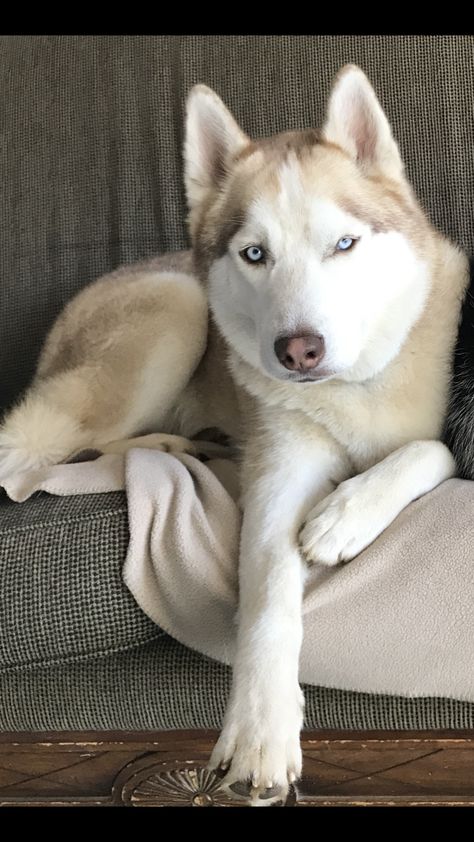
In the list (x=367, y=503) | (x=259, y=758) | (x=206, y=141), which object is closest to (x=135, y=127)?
(x=206, y=141)

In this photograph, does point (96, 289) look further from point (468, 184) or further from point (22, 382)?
point (468, 184)

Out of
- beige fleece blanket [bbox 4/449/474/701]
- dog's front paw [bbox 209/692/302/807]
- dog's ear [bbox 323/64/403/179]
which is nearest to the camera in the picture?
dog's front paw [bbox 209/692/302/807]

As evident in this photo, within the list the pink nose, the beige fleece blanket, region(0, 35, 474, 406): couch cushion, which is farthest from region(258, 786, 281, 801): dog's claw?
region(0, 35, 474, 406): couch cushion

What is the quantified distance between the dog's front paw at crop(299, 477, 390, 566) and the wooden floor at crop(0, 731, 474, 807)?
0.34 m

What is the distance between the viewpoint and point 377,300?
1349 millimetres

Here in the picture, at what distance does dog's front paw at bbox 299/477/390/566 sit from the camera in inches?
46.5

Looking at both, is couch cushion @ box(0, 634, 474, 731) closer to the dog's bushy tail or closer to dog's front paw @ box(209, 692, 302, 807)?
dog's front paw @ box(209, 692, 302, 807)

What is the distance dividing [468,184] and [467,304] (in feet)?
2.63

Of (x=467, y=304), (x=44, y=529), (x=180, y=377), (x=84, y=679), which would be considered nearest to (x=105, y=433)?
(x=180, y=377)

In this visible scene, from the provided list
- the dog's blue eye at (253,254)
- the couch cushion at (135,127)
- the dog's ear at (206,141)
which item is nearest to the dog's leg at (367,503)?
the dog's blue eye at (253,254)

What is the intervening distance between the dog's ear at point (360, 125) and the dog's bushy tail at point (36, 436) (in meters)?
0.78

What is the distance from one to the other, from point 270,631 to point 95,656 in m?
0.35

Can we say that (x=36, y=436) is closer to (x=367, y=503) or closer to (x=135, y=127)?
(x=367, y=503)

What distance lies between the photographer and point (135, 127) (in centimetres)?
233
